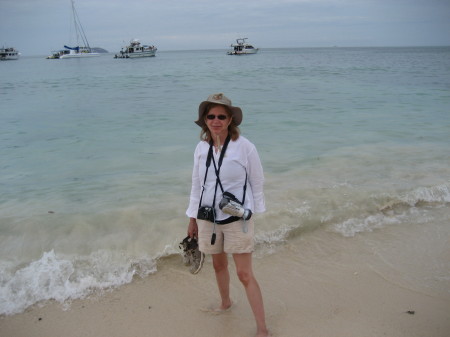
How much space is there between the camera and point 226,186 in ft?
8.67

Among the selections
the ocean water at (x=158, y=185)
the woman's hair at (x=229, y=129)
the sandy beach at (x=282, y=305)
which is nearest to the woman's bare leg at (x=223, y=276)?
the sandy beach at (x=282, y=305)

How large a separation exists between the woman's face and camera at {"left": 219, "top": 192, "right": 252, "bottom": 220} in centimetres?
43

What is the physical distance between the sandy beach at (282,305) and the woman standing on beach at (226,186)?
2.27 ft

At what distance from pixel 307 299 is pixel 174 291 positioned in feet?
4.16

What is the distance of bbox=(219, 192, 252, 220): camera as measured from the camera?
8.31 feet

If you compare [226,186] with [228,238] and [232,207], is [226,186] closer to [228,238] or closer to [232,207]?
[232,207]

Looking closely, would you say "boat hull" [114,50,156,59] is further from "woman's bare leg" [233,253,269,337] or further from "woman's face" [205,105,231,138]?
"woman's bare leg" [233,253,269,337]

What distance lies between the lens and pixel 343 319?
320cm

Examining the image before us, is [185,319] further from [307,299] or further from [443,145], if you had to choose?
[443,145]

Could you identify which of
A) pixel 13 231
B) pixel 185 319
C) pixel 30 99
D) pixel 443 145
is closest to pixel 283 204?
pixel 185 319

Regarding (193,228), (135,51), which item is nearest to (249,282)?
(193,228)

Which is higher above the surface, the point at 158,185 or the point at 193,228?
the point at 193,228

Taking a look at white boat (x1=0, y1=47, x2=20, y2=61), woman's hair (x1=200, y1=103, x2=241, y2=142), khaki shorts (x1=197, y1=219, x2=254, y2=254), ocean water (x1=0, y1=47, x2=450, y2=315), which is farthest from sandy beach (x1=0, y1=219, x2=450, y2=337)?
white boat (x1=0, y1=47, x2=20, y2=61)

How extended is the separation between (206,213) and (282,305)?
53.2 inches
